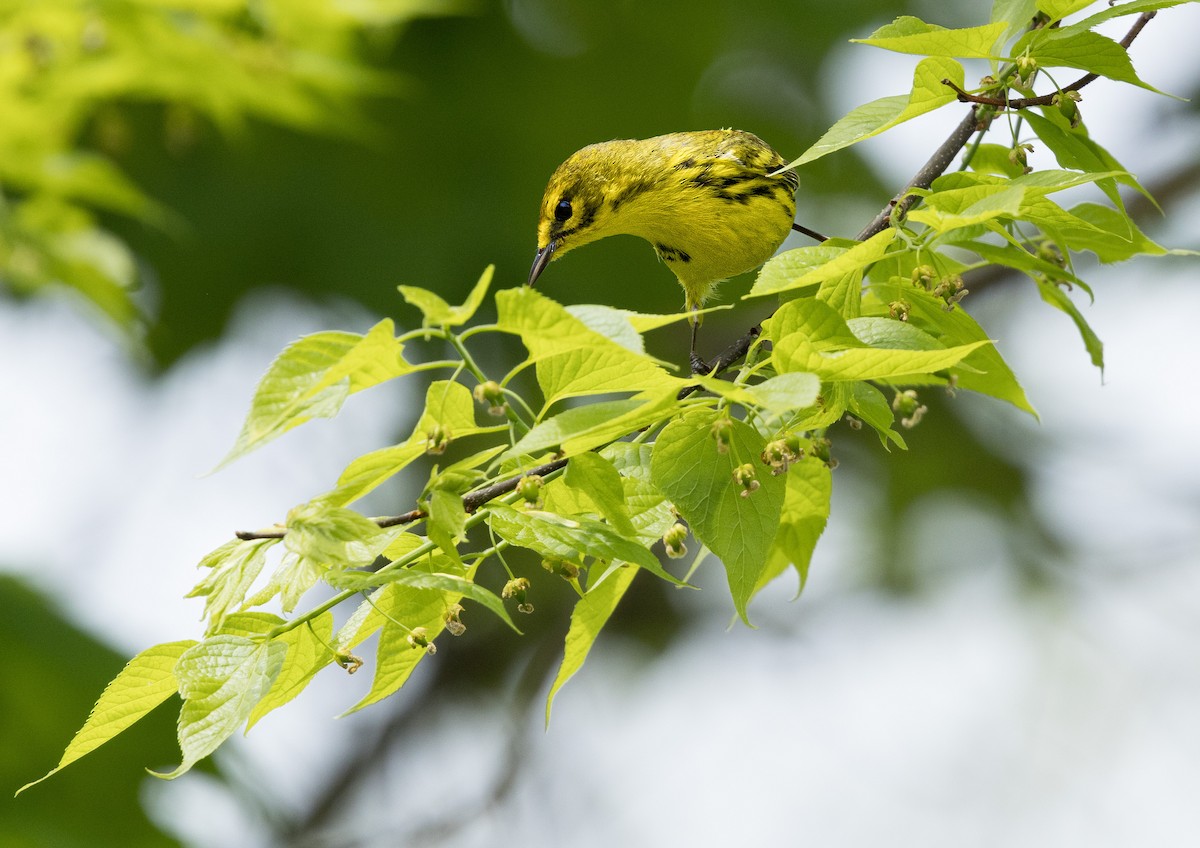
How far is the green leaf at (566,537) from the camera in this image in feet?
5.02

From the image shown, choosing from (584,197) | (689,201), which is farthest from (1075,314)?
(584,197)

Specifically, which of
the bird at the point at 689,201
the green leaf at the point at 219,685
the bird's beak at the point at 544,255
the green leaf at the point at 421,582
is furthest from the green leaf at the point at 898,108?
the bird's beak at the point at 544,255

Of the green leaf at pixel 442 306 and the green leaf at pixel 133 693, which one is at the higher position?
the green leaf at pixel 442 306

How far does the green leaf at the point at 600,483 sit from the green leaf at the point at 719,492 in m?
0.06

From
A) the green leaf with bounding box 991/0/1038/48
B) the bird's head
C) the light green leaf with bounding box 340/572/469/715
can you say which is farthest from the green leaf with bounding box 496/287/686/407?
the bird's head

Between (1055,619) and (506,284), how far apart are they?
4314 mm

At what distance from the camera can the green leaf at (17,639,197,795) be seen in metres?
1.54

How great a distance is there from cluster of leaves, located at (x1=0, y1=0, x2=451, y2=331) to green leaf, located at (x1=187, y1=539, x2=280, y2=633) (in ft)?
9.31

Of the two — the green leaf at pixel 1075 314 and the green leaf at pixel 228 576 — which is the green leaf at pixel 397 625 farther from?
the green leaf at pixel 1075 314

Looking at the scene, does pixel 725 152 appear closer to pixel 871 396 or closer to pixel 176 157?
pixel 871 396

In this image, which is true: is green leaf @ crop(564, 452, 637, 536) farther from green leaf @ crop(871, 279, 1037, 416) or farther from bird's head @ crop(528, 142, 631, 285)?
bird's head @ crop(528, 142, 631, 285)

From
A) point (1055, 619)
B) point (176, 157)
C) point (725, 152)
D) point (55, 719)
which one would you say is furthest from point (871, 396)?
point (1055, 619)

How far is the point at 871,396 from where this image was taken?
1.68 meters

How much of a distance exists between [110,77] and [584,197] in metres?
1.96
